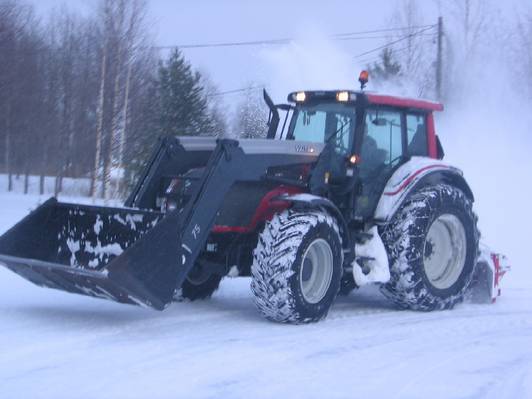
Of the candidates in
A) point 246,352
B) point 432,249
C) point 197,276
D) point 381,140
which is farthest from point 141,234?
point 432,249

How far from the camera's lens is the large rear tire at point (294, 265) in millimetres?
7336

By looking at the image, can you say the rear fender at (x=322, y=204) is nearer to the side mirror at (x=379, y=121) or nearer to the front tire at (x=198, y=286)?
the side mirror at (x=379, y=121)

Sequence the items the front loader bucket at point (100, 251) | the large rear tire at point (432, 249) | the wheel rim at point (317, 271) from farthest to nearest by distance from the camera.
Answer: the large rear tire at point (432, 249) → the wheel rim at point (317, 271) → the front loader bucket at point (100, 251)

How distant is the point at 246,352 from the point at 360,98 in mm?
3210

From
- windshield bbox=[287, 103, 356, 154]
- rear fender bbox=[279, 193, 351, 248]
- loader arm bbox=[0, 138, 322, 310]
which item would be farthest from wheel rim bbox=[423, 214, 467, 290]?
loader arm bbox=[0, 138, 322, 310]

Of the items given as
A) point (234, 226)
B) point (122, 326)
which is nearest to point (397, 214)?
point (234, 226)

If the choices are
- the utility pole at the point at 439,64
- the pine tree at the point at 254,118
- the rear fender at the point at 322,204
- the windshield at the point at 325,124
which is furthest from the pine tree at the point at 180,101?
the rear fender at the point at 322,204

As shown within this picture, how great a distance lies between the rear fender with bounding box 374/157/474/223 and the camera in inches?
335

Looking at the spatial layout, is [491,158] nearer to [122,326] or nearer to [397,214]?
[397,214]

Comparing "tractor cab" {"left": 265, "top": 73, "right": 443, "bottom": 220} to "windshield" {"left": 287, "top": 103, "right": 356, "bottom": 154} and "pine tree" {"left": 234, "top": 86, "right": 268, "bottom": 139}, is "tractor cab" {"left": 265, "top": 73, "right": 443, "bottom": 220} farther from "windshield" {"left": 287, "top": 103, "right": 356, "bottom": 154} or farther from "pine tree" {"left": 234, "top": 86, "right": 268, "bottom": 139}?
"pine tree" {"left": 234, "top": 86, "right": 268, "bottom": 139}

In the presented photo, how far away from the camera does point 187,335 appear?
700 centimetres

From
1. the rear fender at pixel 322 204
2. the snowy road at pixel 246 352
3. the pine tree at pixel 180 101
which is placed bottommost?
the snowy road at pixel 246 352

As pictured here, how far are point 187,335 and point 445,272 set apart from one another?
3625mm

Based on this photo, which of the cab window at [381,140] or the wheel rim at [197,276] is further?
the cab window at [381,140]
